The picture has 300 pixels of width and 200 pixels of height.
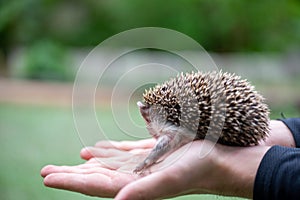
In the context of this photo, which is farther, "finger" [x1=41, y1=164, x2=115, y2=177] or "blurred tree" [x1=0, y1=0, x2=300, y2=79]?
"blurred tree" [x1=0, y1=0, x2=300, y2=79]

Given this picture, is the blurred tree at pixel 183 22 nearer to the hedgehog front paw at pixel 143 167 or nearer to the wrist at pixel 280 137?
the wrist at pixel 280 137

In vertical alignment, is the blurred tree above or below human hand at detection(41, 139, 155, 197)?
above

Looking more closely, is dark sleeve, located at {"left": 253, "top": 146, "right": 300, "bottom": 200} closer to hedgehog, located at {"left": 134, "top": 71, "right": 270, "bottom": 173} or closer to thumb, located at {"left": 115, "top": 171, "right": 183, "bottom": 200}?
hedgehog, located at {"left": 134, "top": 71, "right": 270, "bottom": 173}

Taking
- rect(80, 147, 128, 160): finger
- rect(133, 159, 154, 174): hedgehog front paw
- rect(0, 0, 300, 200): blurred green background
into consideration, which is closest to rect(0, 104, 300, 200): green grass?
rect(80, 147, 128, 160): finger

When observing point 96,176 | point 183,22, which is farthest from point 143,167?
point 183,22

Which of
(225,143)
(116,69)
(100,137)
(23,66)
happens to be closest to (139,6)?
(116,69)

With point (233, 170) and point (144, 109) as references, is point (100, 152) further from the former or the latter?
point (233, 170)

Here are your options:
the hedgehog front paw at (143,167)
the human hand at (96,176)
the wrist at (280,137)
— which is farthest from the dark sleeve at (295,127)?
the hedgehog front paw at (143,167)

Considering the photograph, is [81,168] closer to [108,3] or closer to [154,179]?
[154,179]
